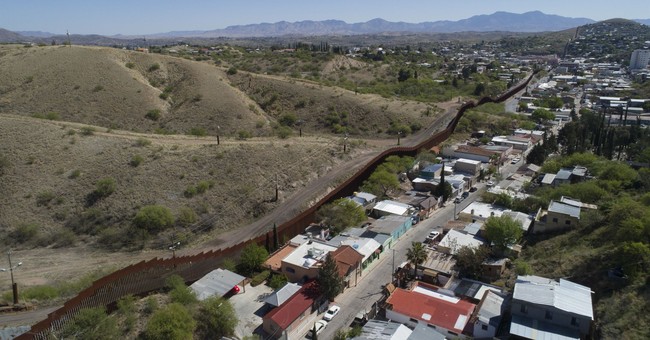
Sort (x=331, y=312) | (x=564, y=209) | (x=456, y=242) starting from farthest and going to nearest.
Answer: (x=564, y=209), (x=456, y=242), (x=331, y=312)

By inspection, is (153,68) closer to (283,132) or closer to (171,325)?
(283,132)

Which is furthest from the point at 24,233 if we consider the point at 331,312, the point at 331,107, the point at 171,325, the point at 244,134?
the point at 331,107

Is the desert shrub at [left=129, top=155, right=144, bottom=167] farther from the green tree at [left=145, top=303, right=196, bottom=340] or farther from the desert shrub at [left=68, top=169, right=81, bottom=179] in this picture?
the green tree at [left=145, top=303, right=196, bottom=340]

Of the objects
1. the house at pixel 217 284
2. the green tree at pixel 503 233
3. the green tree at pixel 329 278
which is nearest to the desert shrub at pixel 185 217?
the house at pixel 217 284

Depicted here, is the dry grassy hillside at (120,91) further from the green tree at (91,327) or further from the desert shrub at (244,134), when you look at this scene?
the green tree at (91,327)

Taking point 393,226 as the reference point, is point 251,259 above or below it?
above

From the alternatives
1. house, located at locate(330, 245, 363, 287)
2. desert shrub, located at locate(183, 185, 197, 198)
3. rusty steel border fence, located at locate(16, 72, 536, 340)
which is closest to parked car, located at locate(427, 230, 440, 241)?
house, located at locate(330, 245, 363, 287)
